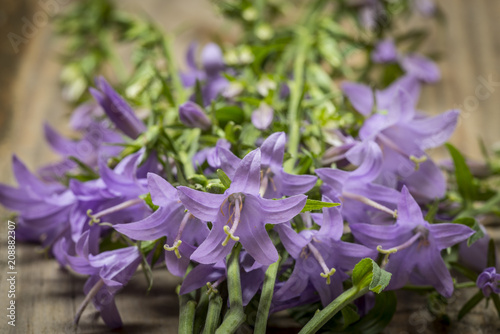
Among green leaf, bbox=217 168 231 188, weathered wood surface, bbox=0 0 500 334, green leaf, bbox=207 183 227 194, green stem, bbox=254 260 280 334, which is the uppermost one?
green leaf, bbox=217 168 231 188

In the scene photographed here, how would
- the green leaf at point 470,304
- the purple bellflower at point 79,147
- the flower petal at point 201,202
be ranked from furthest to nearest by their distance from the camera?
the purple bellflower at point 79,147 → the green leaf at point 470,304 → the flower petal at point 201,202

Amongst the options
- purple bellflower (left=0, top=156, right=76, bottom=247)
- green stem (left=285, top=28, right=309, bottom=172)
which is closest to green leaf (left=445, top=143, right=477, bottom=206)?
green stem (left=285, top=28, right=309, bottom=172)

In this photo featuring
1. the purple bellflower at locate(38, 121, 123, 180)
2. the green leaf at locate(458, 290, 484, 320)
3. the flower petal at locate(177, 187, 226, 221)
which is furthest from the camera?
the purple bellflower at locate(38, 121, 123, 180)

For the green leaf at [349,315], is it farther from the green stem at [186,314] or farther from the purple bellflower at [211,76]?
the purple bellflower at [211,76]

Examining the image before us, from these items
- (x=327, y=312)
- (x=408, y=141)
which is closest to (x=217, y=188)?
(x=327, y=312)

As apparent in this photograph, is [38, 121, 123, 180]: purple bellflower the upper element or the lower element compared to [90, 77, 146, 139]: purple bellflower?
lower

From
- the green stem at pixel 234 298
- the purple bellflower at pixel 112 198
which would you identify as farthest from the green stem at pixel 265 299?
the purple bellflower at pixel 112 198

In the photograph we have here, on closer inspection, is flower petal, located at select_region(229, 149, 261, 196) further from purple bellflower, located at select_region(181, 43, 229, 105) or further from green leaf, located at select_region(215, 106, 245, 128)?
purple bellflower, located at select_region(181, 43, 229, 105)
